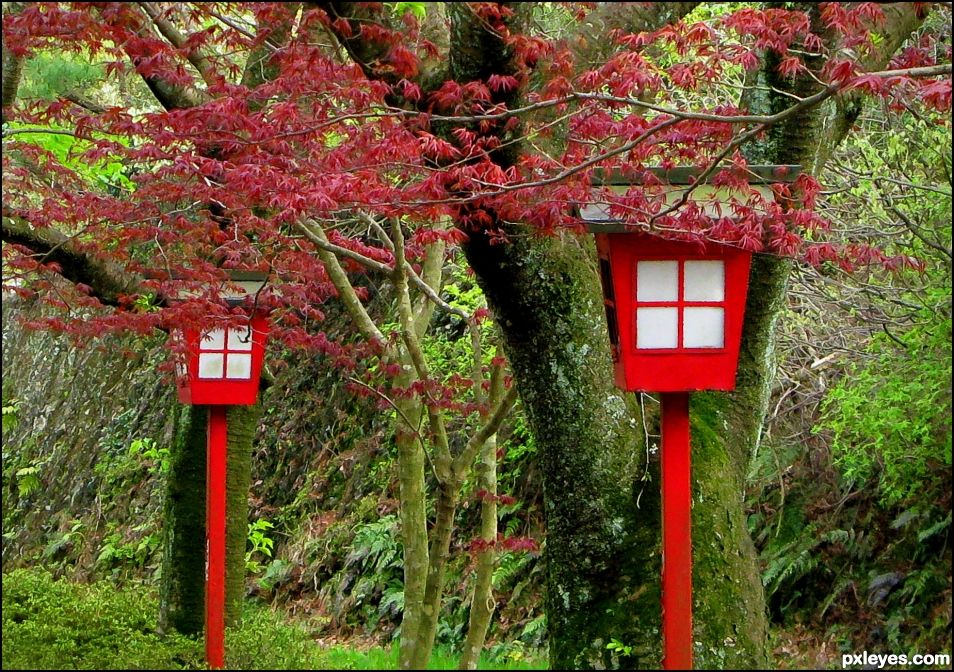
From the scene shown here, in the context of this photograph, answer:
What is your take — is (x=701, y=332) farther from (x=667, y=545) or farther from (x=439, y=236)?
(x=439, y=236)

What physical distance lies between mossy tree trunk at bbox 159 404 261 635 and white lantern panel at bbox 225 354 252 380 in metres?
1.26

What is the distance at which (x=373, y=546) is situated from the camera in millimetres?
9227

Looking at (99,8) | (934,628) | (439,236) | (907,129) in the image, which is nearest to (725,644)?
(439,236)

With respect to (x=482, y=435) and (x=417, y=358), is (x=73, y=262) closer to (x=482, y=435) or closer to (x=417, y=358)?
(x=417, y=358)

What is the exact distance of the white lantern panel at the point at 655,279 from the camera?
11.3ft

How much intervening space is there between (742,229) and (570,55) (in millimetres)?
1341

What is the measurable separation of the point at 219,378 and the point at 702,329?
3.40 m

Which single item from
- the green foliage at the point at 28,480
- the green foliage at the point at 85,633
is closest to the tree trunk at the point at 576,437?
the green foliage at the point at 85,633

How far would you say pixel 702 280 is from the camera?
345cm

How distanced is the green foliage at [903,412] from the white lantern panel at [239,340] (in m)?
3.33

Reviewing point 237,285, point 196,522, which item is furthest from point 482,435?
point 196,522

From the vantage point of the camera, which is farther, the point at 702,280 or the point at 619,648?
the point at 619,648

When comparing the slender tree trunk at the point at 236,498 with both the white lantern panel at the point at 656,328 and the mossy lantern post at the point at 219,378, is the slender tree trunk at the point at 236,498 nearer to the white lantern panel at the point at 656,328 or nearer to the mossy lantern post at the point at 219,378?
the mossy lantern post at the point at 219,378

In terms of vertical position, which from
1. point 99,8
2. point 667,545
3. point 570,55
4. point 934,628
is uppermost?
point 99,8
